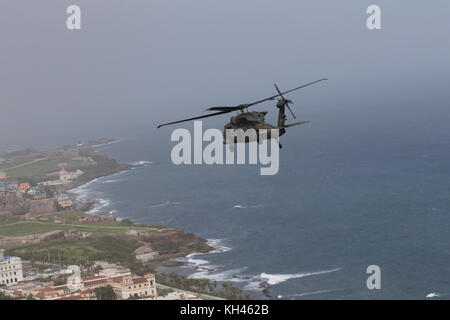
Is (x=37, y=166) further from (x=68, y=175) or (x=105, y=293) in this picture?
(x=105, y=293)

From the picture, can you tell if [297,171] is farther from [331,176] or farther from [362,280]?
[362,280]

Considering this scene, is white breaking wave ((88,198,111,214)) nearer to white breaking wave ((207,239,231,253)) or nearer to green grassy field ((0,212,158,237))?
green grassy field ((0,212,158,237))

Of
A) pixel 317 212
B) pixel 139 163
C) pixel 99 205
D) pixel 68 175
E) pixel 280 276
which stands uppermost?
pixel 139 163

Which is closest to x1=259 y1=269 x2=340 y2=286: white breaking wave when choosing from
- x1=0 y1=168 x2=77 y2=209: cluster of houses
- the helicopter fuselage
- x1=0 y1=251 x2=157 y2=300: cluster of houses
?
x1=0 y1=251 x2=157 y2=300: cluster of houses

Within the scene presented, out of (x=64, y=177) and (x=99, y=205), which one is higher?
(x=64, y=177)

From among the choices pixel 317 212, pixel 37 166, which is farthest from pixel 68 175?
pixel 317 212
